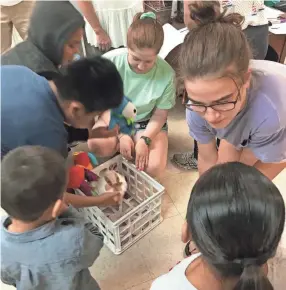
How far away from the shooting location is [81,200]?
110 centimetres

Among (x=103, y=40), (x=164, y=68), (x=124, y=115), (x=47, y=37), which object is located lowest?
(x=124, y=115)

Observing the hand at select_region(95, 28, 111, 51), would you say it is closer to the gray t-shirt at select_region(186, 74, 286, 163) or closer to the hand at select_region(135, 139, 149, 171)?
the hand at select_region(135, 139, 149, 171)

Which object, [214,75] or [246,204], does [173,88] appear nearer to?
[214,75]

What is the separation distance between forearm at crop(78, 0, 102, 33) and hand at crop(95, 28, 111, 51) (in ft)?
0.09

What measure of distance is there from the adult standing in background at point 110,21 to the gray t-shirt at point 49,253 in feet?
2.24

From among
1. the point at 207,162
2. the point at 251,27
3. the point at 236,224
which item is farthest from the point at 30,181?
the point at 251,27

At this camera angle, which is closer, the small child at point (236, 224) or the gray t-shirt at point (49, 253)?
the small child at point (236, 224)

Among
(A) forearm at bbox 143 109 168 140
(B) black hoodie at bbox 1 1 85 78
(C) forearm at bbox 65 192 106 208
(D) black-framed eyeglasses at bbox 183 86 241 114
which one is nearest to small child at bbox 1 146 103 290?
(C) forearm at bbox 65 192 106 208

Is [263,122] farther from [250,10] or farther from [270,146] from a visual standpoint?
[250,10]

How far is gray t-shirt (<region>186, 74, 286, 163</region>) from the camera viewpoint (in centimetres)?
92

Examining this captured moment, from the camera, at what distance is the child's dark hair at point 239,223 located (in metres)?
0.59

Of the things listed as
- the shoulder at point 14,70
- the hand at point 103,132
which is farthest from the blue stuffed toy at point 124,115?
the shoulder at point 14,70

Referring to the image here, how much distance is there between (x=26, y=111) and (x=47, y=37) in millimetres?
174

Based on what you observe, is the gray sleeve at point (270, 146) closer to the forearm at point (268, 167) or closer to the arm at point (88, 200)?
the forearm at point (268, 167)
